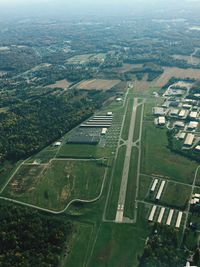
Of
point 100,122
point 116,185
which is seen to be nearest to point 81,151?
point 116,185

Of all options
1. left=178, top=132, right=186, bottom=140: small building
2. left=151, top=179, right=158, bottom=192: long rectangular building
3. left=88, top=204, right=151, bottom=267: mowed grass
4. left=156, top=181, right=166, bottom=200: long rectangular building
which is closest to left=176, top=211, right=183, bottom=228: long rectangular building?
left=88, top=204, right=151, bottom=267: mowed grass

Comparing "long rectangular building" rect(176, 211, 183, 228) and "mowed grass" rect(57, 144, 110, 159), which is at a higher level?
"mowed grass" rect(57, 144, 110, 159)

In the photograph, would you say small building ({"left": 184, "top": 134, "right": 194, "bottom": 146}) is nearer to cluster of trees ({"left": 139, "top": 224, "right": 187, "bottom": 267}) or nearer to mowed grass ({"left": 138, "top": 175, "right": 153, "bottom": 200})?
mowed grass ({"left": 138, "top": 175, "right": 153, "bottom": 200})

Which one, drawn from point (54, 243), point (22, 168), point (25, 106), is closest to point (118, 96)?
point (25, 106)

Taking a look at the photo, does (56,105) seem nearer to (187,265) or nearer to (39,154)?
(39,154)

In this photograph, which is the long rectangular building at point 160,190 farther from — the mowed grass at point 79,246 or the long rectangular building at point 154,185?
the mowed grass at point 79,246

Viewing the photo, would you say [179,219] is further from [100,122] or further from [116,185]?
[100,122]
